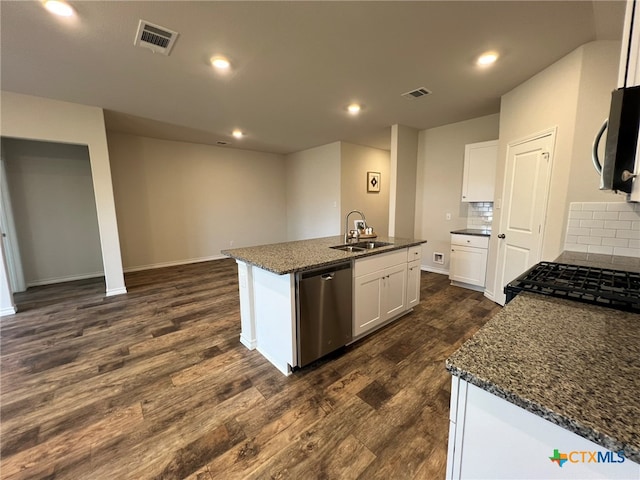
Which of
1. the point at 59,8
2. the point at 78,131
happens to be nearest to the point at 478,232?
the point at 59,8

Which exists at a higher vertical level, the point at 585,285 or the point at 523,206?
the point at 523,206

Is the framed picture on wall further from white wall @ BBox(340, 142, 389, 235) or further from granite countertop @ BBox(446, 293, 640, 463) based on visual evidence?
granite countertop @ BBox(446, 293, 640, 463)

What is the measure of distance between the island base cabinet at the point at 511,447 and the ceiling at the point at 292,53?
2.28 m

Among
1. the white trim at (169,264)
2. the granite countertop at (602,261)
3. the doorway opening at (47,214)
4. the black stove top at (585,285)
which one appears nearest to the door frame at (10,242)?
the doorway opening at (47,214)

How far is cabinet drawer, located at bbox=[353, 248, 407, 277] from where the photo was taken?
7.82ft

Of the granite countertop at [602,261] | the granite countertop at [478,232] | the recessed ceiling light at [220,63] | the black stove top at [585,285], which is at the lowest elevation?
the granite countertop at [478,232]

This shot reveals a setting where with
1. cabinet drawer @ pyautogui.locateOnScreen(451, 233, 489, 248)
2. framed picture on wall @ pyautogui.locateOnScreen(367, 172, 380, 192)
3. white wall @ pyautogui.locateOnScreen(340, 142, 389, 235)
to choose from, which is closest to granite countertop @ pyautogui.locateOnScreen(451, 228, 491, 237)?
cabinet drawer @ pyautogui.locateOnScreen(451, 233, 489, 248)

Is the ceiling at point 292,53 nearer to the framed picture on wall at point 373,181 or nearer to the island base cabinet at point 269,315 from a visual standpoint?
the island base cabinet at point 269,315

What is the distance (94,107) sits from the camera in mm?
3506

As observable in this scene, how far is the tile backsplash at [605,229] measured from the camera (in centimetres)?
161

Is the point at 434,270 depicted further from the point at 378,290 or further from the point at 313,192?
the point at 313,192

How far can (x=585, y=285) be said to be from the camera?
1168mm

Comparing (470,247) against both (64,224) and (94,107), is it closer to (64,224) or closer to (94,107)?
(94,107)

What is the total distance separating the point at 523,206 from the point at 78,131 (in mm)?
5630
